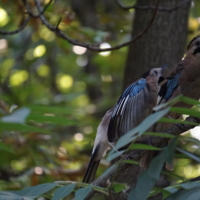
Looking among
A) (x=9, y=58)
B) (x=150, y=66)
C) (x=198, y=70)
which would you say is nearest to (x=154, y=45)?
(x=150, y=66)

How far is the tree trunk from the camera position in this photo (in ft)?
13.7

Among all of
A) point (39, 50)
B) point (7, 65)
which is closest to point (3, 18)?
point (39, 50)

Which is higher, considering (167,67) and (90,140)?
(167,67)

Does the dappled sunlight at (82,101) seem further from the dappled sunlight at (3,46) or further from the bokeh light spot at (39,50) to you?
the bokeh light spot at (39,50)

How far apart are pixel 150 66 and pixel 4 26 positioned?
2013 mm

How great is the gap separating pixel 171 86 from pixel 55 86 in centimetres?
375

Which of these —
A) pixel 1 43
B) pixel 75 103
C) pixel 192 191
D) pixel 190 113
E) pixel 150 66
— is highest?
pixel 190 113

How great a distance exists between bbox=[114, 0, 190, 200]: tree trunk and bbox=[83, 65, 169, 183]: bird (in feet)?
1.40

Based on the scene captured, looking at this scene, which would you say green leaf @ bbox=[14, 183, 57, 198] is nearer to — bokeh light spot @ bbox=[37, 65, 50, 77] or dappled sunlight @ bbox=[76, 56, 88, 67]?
dappled sunlight @ bbox=[76, 56, 88, 67]

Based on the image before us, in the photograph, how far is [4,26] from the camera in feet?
17.3

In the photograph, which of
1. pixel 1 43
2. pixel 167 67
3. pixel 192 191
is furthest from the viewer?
pixel 1 43

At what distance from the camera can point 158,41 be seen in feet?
13.8

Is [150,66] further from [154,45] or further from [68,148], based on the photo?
[68,148]

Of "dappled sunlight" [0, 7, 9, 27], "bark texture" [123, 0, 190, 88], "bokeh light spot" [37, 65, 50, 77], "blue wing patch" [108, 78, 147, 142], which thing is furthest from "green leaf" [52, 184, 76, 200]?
"bokeh light spot" [37, 65, 50, 77]
